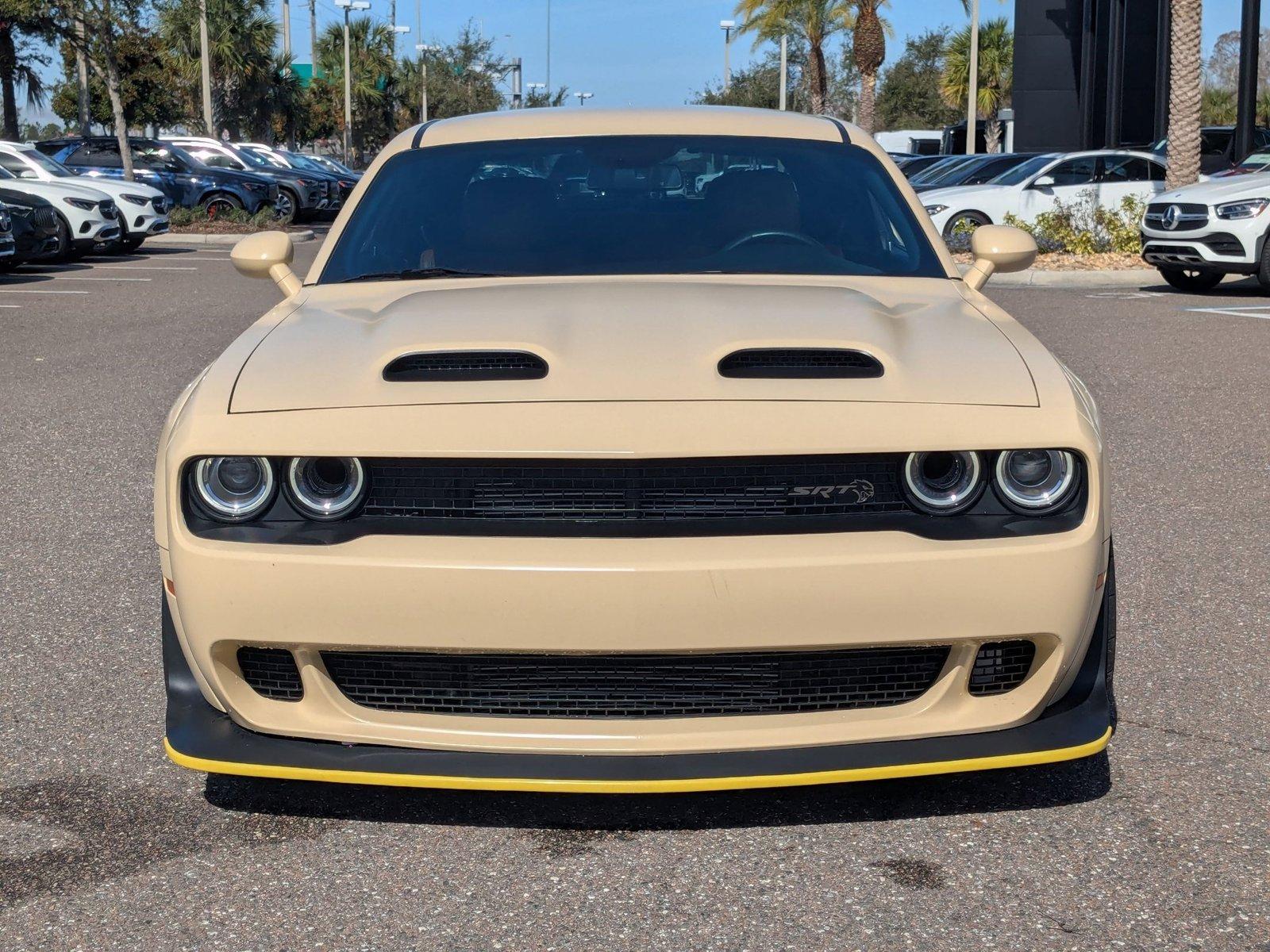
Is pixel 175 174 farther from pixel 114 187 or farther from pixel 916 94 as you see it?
pixel 916 94

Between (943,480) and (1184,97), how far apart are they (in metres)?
17.9

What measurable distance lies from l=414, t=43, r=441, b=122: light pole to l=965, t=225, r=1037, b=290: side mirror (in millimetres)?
64804

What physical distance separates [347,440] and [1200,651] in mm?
2638

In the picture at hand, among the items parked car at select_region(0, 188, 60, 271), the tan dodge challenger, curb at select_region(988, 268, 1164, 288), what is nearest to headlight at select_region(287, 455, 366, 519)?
the tan dodge challenger

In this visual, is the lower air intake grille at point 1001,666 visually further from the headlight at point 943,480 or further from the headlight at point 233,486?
the headlight at point 233,486

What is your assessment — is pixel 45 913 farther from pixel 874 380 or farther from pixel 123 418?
pixel 123 418

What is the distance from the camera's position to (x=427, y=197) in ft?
13.7

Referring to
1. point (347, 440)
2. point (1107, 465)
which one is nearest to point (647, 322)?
point (347, 440)

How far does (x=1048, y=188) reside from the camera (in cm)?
1931

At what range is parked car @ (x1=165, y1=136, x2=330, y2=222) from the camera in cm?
2697

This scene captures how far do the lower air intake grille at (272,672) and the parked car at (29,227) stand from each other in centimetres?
1554

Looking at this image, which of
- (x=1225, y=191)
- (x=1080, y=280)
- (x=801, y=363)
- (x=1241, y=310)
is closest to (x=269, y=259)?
(x=801, y=363)

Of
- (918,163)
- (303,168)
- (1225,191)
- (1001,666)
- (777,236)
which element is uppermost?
(303,168)

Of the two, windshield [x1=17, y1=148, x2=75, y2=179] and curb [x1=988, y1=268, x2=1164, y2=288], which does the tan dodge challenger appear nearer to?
curb [x1=988, y1=268, x2=1164, y2=288]
